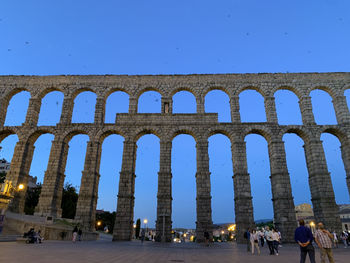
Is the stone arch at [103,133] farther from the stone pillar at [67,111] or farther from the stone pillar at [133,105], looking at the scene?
the stone pillar at [67,111]

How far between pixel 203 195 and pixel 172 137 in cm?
755

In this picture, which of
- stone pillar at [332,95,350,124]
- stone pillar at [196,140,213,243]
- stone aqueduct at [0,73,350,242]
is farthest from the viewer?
stone pillar at [332,95,350,124]

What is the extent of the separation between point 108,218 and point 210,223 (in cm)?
5798

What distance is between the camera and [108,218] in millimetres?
74875

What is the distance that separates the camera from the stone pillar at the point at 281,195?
980 inches

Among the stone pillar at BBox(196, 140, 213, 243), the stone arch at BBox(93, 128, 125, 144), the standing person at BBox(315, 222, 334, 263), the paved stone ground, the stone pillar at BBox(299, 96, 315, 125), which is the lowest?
the paved stone ground

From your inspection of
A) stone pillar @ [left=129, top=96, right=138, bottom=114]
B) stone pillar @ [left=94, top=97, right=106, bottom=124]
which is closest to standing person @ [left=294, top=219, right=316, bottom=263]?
stone pillar @ [left=129, top=96, right=138, bottom=114]

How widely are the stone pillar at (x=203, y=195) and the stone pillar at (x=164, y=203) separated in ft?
9.86

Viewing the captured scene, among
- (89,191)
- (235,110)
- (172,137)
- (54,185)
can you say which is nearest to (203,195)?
(172,137)

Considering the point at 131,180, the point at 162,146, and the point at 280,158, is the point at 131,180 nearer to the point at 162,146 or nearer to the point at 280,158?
the point at 162,146

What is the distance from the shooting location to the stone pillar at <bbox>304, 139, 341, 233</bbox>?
25.3 m

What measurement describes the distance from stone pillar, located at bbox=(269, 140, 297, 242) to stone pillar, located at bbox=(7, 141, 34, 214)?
91.4 feet

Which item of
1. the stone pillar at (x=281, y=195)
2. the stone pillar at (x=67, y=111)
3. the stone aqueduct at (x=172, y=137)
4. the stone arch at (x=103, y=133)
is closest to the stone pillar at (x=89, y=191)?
the stone aqueduct at (x=172, y=137)

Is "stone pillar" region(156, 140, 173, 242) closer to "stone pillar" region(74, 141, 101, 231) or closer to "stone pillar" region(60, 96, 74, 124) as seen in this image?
"stone pillar" region(74, 141, 101, 231)
